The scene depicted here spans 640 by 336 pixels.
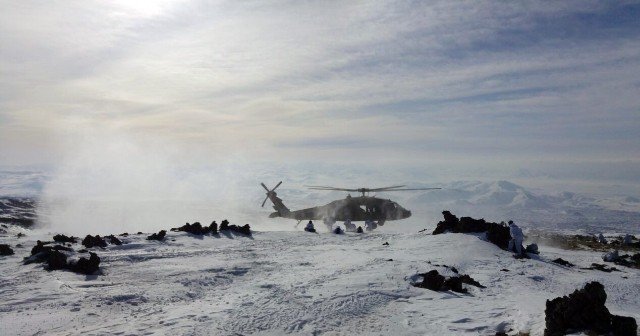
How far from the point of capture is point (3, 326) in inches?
383

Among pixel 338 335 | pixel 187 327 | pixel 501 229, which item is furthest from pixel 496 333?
pixel 501 229

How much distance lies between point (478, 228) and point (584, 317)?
16.8 metres

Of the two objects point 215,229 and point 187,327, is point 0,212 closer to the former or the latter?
point 215,229

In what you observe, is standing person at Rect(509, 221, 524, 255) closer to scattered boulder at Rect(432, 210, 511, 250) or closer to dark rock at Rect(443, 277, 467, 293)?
scattered boulder at Rect(432, 210, 511, 250)

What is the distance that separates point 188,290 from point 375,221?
2625cm

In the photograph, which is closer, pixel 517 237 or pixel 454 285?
pixel 454 285

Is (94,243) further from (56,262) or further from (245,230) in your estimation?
(245,230)

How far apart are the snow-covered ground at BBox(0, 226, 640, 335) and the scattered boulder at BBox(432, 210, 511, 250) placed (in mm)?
2071

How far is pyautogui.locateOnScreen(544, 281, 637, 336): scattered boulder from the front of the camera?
8.42 meters

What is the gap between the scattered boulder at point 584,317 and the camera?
8.42m

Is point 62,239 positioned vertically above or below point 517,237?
above

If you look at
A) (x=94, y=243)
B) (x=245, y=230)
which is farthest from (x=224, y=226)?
(x=94, y=243)

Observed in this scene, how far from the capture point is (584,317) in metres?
8.74

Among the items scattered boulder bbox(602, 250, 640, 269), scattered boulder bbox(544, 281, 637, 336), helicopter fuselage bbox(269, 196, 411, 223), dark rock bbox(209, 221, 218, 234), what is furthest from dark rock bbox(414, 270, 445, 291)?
helicopter fuselage bbox(269, 196, 411, 223)
